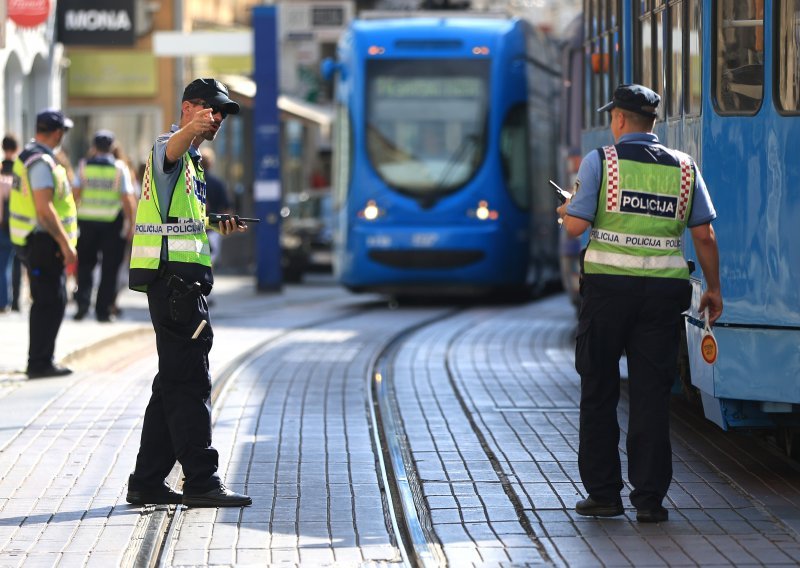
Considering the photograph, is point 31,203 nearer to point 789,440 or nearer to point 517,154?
point 789,440

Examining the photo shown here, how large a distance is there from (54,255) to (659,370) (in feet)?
20.3

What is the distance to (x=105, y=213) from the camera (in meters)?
18.1

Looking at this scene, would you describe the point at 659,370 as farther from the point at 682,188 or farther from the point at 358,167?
the point at 358,167

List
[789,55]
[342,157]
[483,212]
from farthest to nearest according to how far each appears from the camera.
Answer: [342,157]
[483,212]
[789,55]

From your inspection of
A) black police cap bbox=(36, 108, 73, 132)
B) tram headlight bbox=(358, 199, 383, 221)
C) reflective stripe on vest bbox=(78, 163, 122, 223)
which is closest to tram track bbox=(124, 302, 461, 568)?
black police cap bbox=(36, 108, 73, 132)

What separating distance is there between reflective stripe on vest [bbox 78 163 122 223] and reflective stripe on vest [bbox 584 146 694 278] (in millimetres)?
10951

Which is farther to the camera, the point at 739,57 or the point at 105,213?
the point at 105,213

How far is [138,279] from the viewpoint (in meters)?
7.96

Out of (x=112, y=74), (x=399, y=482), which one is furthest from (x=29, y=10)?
(x=112, y=74)

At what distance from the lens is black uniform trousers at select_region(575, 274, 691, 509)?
7.66 meters

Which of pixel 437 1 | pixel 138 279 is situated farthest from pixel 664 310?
pixel 437 1

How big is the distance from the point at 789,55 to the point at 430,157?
13986 mm

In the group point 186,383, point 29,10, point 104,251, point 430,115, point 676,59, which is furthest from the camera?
point 430,115

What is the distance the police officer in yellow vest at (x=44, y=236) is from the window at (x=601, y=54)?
363cm
